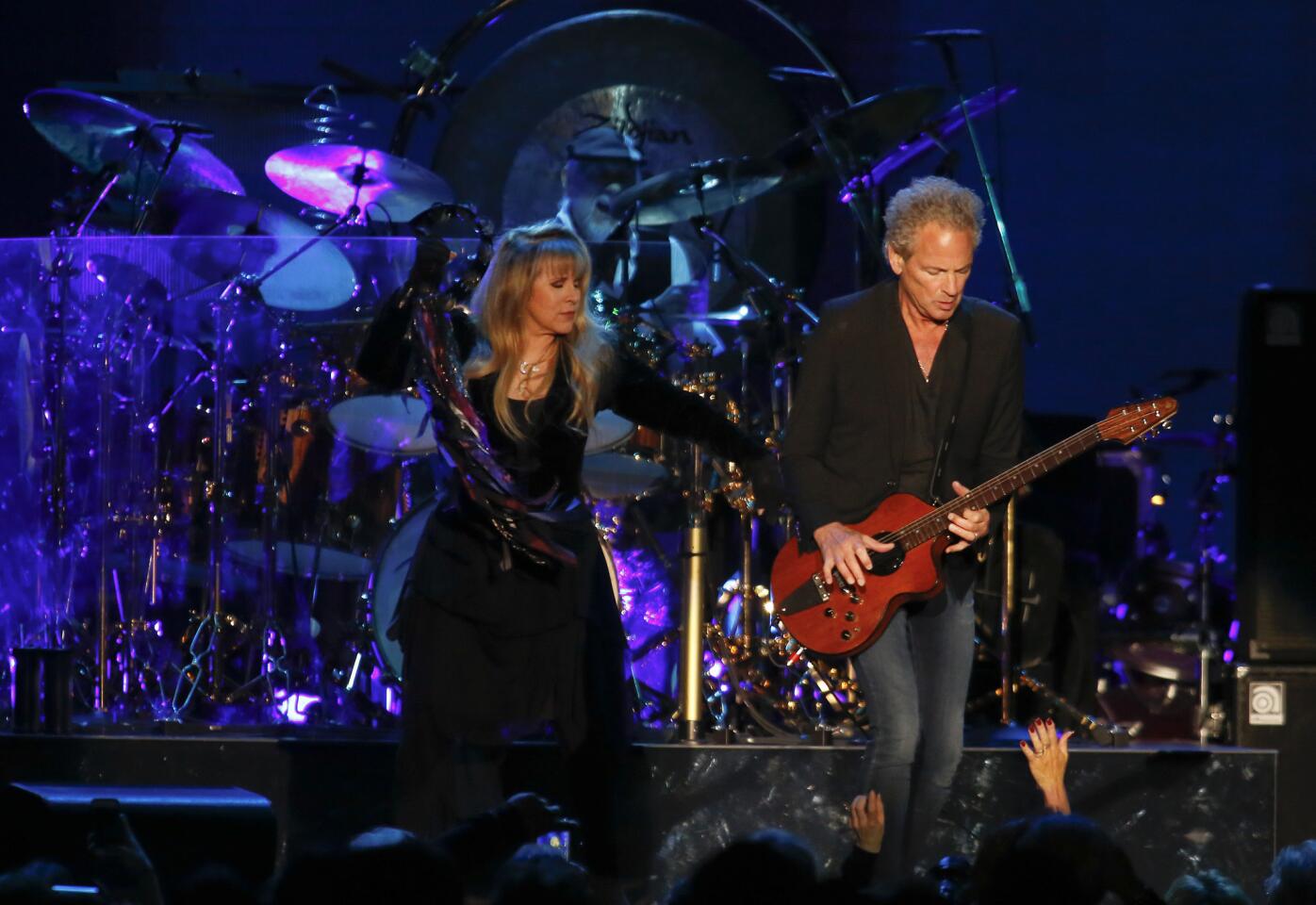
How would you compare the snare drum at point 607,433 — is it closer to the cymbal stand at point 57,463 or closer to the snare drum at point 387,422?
the snare drum at point 387,422

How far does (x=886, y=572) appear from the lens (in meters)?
4.80

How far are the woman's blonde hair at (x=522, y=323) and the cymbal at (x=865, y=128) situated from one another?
8.09 ft

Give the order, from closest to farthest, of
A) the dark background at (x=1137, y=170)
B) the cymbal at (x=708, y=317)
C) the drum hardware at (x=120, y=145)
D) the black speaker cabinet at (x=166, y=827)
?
1. the black speaker cabinet at (x=166, y=827)
2. the cymbal at (x=708, y=317)
3. the drum hardware at (x=120, y=145)
4. the dark background at (x=1137, y=170)

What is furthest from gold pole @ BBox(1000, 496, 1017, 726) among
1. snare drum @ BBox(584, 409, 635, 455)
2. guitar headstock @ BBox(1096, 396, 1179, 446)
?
guitar headstock @ BBox(1096, 396, 1179, 446)

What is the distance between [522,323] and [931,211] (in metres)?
1.09

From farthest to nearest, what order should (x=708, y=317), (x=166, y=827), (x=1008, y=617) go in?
(x=708, y=317), (x=1008, y=617), (x=166, y=827)

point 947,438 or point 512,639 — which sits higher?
point 947,438

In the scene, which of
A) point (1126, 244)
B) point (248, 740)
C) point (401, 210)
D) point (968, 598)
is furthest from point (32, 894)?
point (1126, 244)

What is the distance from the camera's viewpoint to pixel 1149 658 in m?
7.87

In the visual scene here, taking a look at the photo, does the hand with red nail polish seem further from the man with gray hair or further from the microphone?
the microphone

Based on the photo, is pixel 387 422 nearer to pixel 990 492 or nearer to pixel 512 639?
pixel 512 639

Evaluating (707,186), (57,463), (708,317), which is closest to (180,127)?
(57,463)

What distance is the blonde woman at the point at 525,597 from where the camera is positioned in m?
4.98

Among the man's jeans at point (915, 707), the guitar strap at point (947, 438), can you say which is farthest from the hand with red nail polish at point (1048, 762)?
the guitar strap at point (947, 438)
